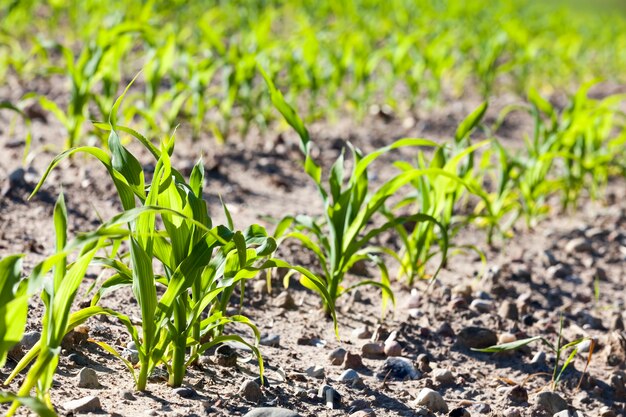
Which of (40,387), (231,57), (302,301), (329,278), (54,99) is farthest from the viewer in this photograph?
(54,99)

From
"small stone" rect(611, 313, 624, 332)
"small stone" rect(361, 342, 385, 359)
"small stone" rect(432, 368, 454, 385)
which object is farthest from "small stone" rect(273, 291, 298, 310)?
"small stone" rect(611, 313, 624, 332)

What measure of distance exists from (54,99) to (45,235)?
2107 mm

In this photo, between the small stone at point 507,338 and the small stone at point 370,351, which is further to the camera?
the small stone at point 507,338

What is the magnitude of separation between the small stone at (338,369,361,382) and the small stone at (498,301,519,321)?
0.82 metres

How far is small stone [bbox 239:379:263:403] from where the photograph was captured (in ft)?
6.59

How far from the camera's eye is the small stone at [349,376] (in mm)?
2236

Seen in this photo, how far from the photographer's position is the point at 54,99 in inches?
190

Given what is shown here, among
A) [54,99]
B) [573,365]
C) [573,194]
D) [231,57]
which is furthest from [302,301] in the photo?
[54,99]

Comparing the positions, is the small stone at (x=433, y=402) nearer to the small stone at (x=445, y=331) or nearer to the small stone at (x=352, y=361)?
the small stone at (x=352, y=361)

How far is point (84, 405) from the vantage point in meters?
1.79

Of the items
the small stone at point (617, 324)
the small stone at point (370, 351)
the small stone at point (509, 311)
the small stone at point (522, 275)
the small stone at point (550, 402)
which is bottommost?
the small stone at point (550, 402)

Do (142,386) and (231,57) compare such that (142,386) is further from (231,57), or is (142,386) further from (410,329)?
(231,57)

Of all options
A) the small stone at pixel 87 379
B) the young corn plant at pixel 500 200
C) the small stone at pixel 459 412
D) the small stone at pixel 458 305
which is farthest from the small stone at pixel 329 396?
the young corn plant at pixel 500 200

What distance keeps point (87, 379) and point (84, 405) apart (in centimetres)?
15
